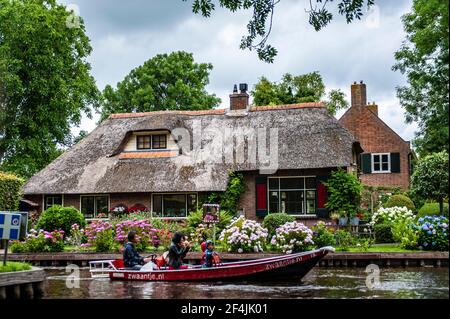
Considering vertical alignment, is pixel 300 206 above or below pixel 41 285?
above

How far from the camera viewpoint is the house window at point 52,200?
27844mm

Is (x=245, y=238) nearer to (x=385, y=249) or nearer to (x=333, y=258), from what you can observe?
(x=333, y=258)

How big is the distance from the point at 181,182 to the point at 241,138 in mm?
3683

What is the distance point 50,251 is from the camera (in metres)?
20.1

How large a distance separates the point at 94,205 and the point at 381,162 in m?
17.4

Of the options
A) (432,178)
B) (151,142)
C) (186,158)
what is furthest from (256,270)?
(151,142)

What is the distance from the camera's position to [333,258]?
687 inches

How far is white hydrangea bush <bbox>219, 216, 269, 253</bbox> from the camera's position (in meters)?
18.1

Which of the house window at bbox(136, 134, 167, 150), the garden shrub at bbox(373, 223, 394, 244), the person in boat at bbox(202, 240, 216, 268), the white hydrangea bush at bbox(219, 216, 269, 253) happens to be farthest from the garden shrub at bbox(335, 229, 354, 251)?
the house window at bbox(136, 134, 167, 150)

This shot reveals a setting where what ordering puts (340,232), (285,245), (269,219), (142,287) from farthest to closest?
(269,219)
(340,232)
(285,245)
(142,287)

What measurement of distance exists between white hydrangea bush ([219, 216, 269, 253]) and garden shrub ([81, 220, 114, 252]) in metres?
3.84

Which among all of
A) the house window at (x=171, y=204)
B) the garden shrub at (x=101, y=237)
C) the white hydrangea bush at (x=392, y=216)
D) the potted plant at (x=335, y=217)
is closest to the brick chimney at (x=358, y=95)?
the potted plant at (x=335, y=217)

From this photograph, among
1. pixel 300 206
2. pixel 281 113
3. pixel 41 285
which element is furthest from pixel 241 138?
pixel 41 285

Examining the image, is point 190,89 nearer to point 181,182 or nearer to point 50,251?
point 181,182
